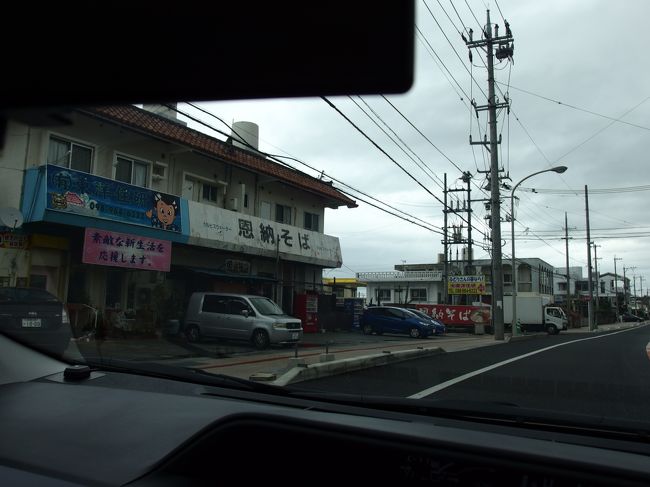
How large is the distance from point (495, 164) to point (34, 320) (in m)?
23.1

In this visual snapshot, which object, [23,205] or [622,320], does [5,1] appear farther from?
[622,320]

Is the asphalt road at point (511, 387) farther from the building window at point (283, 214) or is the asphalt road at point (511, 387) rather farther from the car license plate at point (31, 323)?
the building window at point (283, 214)

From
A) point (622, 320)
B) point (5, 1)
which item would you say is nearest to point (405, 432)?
point (5, 1)

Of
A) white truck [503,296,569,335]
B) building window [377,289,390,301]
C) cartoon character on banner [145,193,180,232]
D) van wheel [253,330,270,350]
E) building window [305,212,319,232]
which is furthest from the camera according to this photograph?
building window [377,289,390,301]

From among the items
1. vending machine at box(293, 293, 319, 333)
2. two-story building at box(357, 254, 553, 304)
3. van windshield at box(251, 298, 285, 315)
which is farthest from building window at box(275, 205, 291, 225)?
two-story building at box(357, 254, 553, 304)

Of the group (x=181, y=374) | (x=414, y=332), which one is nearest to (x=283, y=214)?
(x=414, y=332)

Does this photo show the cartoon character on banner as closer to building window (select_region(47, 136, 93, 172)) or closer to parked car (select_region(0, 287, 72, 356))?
building window (select_region(47, 136, 93, 172))

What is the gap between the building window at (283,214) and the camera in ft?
78.7

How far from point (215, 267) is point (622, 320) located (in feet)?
273

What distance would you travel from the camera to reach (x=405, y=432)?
2658 mm

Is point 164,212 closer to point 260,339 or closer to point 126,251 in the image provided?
point 126,251

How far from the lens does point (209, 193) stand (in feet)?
68.0

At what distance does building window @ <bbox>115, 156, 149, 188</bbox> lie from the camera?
17.0m

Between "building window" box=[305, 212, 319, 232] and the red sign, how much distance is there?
468 inches
